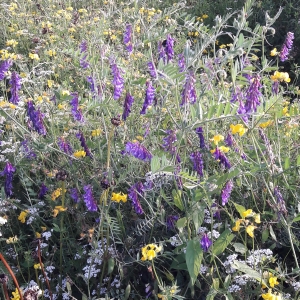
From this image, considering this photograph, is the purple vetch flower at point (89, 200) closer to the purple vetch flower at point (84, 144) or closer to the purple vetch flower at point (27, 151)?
the purple vetch flower at point (84, 144)

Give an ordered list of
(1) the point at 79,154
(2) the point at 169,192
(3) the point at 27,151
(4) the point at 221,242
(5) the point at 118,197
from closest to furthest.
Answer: (4) the point at 221,242
(5) the point at 118,197
(1) the point at 79,154
(2) the point at 169,192
(3) the point at 27,151

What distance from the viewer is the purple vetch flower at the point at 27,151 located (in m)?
2.29

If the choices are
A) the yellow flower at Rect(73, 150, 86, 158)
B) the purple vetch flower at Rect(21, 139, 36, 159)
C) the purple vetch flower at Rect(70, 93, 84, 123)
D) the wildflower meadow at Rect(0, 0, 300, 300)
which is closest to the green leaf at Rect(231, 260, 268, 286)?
the wildflower meadow at Rect(0, 0, 300, 300)

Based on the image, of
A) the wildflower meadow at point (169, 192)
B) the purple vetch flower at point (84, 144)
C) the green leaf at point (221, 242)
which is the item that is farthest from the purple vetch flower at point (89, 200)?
the green leaf at point (221, 242)

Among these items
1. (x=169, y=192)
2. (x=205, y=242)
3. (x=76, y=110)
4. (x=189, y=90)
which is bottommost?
(x=169, y=192)

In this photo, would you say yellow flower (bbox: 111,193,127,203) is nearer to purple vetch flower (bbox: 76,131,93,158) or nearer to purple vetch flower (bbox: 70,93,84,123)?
purple vetch flower (bbox: 76,131,93,158)

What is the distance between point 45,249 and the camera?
6.96 feet

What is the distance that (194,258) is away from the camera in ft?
5.45

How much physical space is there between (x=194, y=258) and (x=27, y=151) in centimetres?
107

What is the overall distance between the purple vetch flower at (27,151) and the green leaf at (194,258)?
102cm

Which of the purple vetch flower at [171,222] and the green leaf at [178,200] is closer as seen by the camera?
the green leaf at [178,200]

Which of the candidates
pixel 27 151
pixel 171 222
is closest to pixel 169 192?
pixel 171 222

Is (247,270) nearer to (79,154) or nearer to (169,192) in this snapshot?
(169,192)

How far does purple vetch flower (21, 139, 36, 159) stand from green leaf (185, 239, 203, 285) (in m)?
1.02
